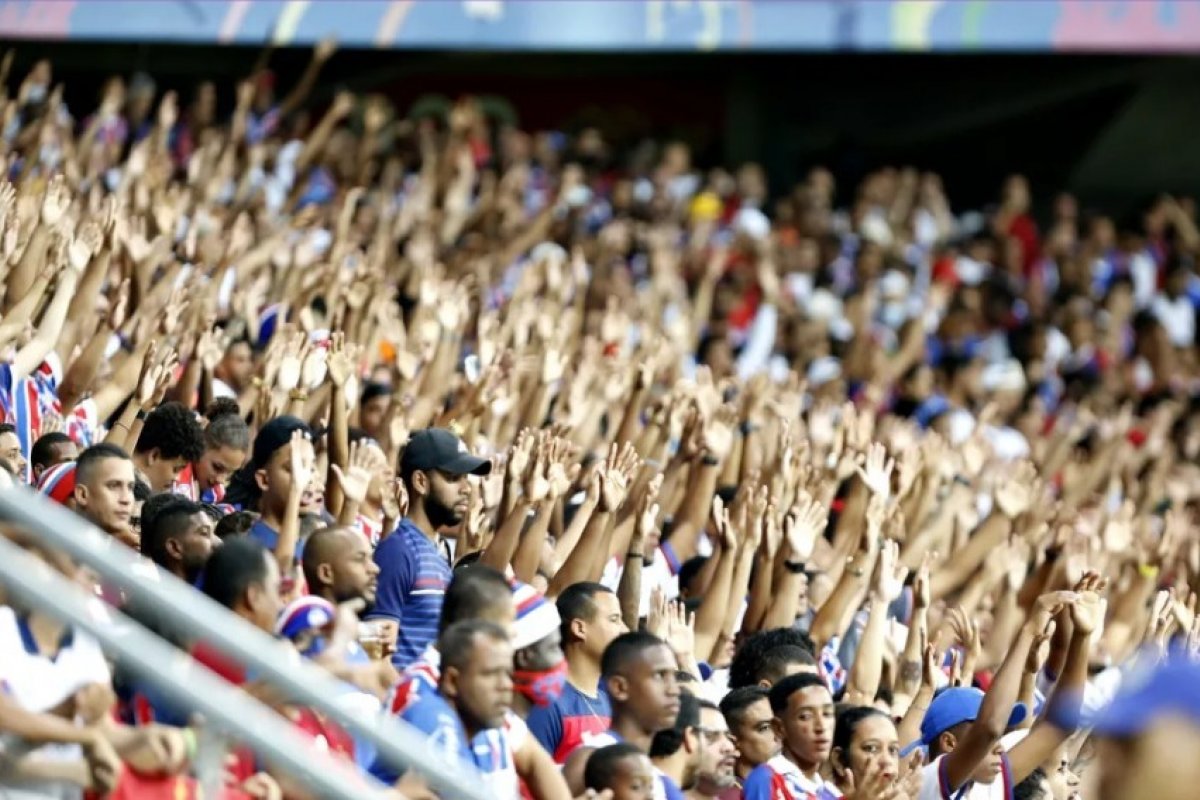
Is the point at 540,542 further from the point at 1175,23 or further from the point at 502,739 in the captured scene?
the point at 1175,23

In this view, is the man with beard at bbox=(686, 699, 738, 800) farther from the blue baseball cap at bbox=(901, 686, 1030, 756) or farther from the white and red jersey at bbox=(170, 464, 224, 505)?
the white and red jersey at bbox=(170, 464, 224, 505)

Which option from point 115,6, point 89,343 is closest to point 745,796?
point 89,343

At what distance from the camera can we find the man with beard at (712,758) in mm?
5500

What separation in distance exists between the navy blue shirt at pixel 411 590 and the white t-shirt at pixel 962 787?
1332 millimetres

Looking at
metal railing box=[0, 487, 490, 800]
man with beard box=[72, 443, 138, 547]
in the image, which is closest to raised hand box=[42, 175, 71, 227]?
man with beard box=[72, 443, 138, 547]

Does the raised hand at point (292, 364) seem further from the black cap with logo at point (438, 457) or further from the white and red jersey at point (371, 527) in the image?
the black cap with logo at point (438, 457)

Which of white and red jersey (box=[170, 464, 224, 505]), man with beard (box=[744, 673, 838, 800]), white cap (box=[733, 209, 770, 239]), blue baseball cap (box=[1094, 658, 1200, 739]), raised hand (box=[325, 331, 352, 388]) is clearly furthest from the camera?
white cap (box=[733, 209, 770, 239])

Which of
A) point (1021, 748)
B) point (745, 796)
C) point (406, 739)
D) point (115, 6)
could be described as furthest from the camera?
point (115, 6)

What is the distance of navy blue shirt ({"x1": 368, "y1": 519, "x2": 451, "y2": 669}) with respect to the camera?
6016mm

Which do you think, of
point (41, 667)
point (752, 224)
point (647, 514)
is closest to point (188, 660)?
point (41, 667)

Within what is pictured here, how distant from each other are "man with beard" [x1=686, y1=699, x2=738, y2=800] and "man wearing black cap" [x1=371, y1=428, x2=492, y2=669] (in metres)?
0.78

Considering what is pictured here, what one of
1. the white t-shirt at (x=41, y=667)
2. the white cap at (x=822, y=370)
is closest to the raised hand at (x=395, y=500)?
the white t-shirt at (x=41, y=667)

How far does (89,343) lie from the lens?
7.63 metres

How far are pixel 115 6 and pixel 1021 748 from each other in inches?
346
